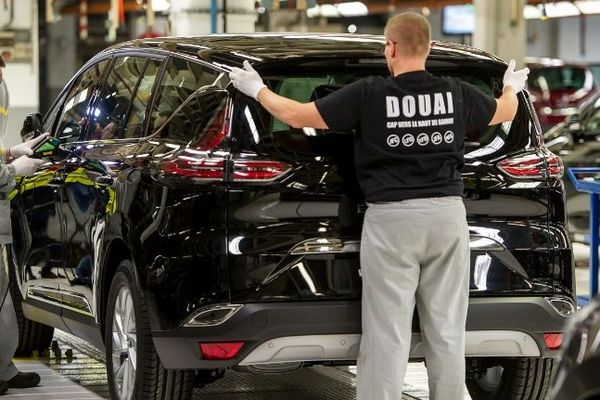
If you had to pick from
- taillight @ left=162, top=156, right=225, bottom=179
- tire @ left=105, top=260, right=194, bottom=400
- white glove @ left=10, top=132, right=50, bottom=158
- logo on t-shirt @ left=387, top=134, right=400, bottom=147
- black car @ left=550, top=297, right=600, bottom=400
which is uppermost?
logo on t-shirt @ left=387, top=134, right=400, bottom=147

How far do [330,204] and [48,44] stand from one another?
41447 millimetres

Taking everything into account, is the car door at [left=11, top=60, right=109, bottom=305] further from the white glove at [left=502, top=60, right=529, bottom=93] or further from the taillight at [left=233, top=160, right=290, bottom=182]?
the white glove at [left=502, top=60, right=529, bottom=93]

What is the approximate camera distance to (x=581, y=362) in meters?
3.87

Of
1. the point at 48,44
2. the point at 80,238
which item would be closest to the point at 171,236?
the point at 80,238

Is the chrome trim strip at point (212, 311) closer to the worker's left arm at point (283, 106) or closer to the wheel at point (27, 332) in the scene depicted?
the worker's left arm at point (283, 106)

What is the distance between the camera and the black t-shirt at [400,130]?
577 cm

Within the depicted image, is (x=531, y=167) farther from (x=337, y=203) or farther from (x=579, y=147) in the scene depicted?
(x=579, y=147)

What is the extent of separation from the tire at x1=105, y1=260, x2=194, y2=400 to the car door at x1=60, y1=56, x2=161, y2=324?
0.31m

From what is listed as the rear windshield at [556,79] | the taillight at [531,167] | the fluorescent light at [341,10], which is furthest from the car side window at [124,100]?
the fluorescent light at [341,10]

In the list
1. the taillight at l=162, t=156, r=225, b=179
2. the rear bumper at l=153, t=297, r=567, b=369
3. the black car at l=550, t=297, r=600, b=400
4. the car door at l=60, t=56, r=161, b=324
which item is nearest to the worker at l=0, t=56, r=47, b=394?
the car door at l=60, t=56, r=161, b=324

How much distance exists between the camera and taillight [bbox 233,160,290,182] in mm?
5820

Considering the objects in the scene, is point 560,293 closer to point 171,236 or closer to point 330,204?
point 330,204

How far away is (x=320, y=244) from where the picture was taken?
582 centimetres

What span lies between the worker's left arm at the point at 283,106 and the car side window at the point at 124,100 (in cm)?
97
